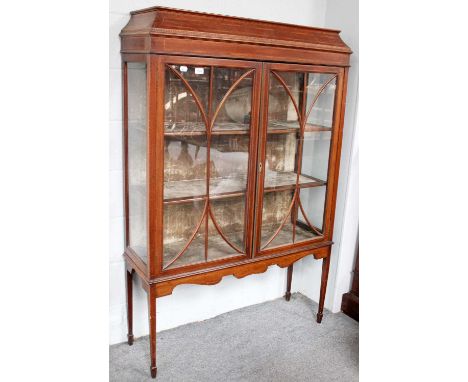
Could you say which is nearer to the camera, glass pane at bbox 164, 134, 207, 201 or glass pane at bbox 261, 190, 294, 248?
glass pane at bbox 164, 134, 207, 201

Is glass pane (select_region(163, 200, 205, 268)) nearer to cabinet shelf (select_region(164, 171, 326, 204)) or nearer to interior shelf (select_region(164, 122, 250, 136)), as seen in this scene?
cabinet shelf (select_region(164, 171, 326, 204))

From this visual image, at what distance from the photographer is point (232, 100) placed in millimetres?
1818

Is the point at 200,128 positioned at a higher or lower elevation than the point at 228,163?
higher

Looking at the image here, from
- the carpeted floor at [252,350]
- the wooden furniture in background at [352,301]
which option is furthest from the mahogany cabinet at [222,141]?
the wooden furniture in background at [352,301]

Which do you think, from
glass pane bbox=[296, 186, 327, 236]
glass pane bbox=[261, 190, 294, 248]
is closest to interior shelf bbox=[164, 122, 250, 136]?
glass pane bbox=[261, 190, 294, 248]

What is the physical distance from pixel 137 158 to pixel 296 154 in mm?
763

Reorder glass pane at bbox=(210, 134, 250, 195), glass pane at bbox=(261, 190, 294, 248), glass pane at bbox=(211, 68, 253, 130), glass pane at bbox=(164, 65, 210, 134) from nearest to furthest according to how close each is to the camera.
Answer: glass pane at bbox=(164, 65, 210, 134) < glass pane at bbox=(211, 68, 253, 130) < glass pane at bbox=(210, 134, 250, 195) < glass pane at bbox=(261, 190, 294, 248)

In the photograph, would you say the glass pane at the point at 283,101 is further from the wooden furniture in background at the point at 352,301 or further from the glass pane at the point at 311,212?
the wooden furniture in background at the point at 352,301

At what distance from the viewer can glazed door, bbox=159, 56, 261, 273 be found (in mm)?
1716

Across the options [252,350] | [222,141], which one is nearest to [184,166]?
[222,141]

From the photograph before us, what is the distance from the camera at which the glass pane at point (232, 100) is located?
176cm

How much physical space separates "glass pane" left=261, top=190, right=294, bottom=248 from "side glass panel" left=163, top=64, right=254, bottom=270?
132 millimetres

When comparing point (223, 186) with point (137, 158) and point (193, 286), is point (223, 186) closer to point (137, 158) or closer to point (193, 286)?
point (137, 158)

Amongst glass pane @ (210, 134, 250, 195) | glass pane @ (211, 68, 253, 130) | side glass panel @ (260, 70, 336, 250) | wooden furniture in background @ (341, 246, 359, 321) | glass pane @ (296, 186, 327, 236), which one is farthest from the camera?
wooden furniture in background @ (341, 246, 359, 321)
